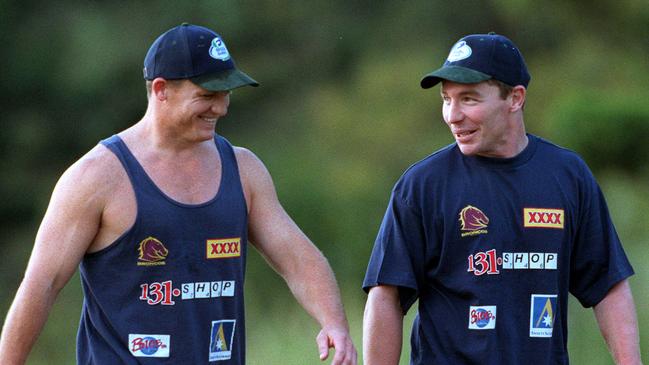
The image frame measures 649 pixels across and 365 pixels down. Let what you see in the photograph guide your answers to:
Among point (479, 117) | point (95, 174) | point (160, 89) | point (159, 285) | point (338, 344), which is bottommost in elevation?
point (338, 344)

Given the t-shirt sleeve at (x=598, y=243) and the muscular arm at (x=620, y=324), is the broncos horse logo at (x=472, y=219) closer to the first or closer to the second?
the t-shirt sleeve at (x=598, y=243)

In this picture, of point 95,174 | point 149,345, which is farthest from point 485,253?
point 95,174

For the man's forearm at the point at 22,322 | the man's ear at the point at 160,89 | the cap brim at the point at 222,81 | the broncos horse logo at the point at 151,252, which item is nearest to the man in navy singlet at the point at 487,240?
the cap brim at the point at 222,81

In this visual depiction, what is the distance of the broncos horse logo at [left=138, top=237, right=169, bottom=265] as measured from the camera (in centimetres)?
440

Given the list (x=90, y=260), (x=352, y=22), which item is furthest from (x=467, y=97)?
(x=352, y=22)

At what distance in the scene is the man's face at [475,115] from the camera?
460 cm

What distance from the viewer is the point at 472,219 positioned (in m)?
4.62

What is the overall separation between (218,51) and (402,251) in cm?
94

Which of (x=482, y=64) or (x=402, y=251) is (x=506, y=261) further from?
(x=482, y=64)

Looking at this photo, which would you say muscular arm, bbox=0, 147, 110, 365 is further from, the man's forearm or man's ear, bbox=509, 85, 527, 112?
man's ear, bbox=509, 85, 527, 112

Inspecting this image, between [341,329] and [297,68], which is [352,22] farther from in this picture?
[341,329]

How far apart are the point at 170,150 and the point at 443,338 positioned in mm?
1142

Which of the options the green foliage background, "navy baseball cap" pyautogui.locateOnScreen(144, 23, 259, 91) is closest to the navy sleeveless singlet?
"navy baseball cap" pyautogui.locateOnScreen(144, 23, 259, 91)

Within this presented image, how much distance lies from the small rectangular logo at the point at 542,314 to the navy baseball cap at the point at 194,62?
1236 mm
